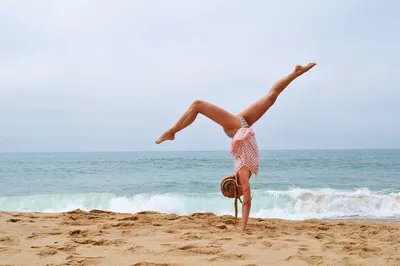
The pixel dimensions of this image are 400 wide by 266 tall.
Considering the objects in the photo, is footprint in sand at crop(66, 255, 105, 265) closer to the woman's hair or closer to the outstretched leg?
the woman's hair

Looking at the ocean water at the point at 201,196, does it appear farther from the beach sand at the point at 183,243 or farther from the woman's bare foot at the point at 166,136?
the woman's bare foot at the point at 166,136

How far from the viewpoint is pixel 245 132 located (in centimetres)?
489

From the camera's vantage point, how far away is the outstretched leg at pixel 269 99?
499 cm

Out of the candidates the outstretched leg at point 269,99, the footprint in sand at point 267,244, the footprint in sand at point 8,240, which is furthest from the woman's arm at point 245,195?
the footprint in sand at point 8,240

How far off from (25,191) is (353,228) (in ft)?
49.5

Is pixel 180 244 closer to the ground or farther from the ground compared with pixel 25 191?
farther from the ground

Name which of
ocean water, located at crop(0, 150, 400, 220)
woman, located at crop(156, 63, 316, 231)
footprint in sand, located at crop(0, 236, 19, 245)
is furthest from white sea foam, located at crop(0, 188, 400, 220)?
footprint in sand, located at crop(0, 236, 19, 245)

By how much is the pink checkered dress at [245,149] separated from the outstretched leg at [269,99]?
203mm

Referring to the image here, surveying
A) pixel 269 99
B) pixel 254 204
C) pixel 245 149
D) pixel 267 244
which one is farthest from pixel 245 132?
pixel 254 204

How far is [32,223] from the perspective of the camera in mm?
5113

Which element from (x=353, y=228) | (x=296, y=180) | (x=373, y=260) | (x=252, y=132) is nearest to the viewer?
(x=373, y=260)

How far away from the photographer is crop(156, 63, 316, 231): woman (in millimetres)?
4797

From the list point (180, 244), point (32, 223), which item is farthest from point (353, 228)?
point (32, 223)

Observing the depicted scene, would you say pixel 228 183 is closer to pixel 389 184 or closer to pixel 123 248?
pixel 123 248
